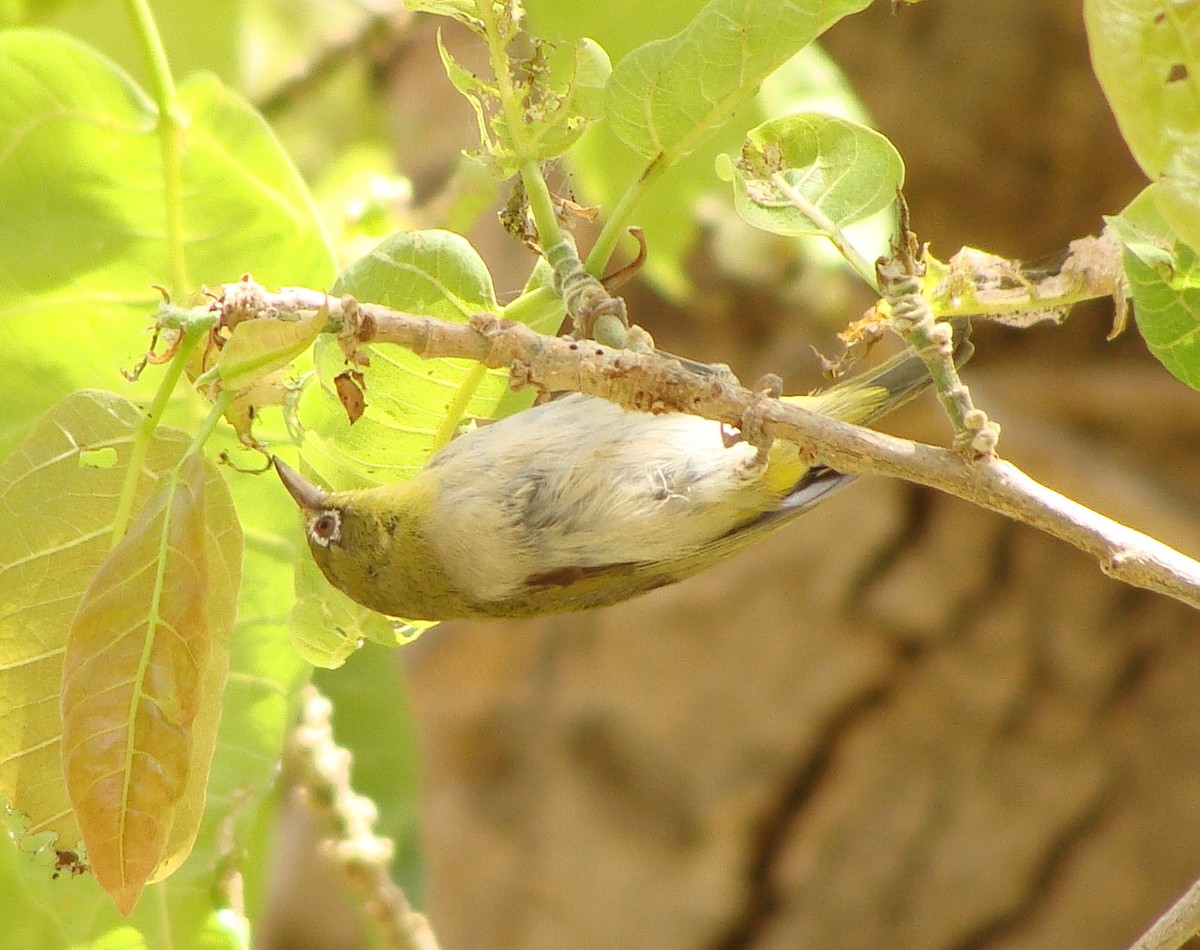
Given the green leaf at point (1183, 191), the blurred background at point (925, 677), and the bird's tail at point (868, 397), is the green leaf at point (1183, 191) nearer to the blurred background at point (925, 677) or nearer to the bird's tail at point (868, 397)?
the bird's tail at point (868, 397)

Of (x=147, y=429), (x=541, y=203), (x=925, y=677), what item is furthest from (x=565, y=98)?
(x=925, y=677)

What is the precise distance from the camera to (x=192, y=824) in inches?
52.9

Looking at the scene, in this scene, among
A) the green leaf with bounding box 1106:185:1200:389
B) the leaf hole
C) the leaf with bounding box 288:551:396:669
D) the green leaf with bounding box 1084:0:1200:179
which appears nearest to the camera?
the green leaf with bounding box 1084:0:1200:179

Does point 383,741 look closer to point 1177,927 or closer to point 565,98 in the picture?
point 565,98

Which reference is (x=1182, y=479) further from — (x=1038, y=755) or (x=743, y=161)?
(x=743, y=161)

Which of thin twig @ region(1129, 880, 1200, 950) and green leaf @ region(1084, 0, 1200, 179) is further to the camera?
thin twig @ region(1129, 880, 1200, 950)

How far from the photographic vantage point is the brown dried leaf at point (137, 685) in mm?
1213

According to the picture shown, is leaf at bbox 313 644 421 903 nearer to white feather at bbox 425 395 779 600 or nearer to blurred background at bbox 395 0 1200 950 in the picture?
white feather at bbox 425 395 779 600

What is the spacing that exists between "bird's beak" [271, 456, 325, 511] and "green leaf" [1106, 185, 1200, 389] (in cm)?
103

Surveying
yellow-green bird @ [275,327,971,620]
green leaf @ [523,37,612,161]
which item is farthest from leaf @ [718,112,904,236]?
yellow-green bird @ [275,327,971,620]

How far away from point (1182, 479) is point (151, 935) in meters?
4.32

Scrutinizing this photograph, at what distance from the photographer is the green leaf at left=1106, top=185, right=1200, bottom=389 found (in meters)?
1.29

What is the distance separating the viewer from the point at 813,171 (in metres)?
1.40

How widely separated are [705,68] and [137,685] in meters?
0.83
